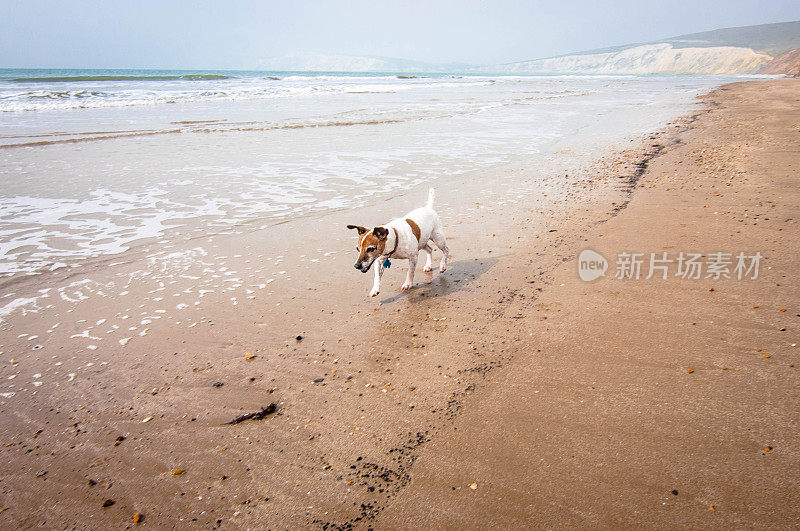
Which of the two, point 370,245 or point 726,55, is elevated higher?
point 726,55

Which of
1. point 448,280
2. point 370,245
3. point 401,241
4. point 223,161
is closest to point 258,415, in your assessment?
point 370,245

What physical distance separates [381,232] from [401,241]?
448 millimetres

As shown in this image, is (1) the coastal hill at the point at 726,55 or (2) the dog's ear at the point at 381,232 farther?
(1) the coastal hill at the point at 726,55

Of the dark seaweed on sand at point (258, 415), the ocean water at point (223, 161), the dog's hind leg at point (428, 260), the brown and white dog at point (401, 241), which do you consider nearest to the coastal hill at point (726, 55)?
the ocean water at point (223, 161)

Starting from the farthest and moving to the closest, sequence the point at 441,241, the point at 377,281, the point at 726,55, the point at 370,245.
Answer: the point at 726,55, the point at 441,241, the point at 377,281, the point at 370,245

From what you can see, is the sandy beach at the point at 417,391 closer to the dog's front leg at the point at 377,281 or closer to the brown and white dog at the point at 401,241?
the dog's front leg at the point at 377,281

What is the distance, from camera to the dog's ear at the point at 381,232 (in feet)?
14.4

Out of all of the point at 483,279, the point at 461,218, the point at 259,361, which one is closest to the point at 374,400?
the point at 259,361

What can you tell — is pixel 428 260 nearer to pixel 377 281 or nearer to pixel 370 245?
pixel 377 281

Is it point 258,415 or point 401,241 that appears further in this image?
point 401,241

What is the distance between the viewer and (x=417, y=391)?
3.24 m

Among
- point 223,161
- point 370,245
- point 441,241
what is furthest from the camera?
point 223,161

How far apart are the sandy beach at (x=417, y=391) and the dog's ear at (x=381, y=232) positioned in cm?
74

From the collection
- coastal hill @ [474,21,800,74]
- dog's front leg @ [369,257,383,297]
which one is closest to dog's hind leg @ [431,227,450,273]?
dog's front leg @ [369,257,383,297]
